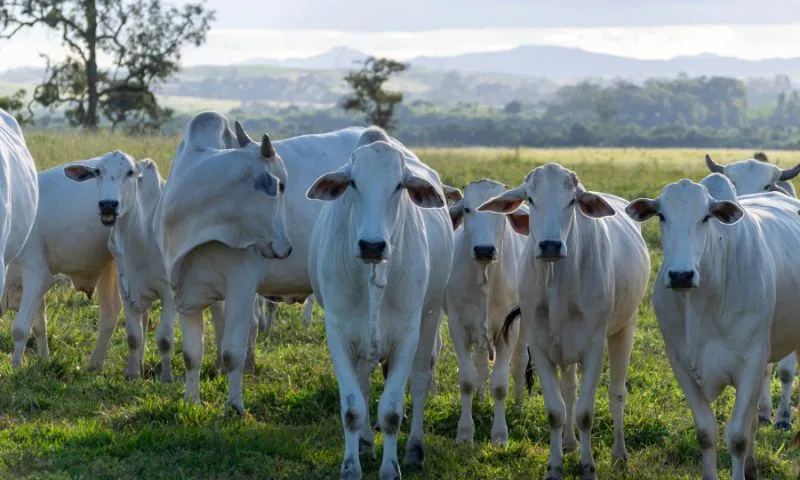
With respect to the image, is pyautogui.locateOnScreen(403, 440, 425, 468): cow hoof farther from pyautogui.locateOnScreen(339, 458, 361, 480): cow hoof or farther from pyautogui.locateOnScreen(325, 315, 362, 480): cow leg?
pyautogui.locateOnScreen(339, 458, 361, 480): cow hoof

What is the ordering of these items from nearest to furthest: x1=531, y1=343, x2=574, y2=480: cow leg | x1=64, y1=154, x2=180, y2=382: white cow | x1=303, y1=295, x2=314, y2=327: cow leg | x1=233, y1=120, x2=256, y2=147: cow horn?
1. x1=531, y1=343, x2=574, y2=480: cow leg
2. x1=233, y1=120, x2=256, y2=147: cow horn
3. x1=64, y1=154, x2=180, y2=382: white cow
4. x1=303, y1=295, x2=314, y2=327: cow leg

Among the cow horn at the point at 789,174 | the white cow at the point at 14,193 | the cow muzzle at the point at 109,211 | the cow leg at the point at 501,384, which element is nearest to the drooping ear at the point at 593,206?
the cow leg at the point at 501,384

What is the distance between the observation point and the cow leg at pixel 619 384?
336 inches

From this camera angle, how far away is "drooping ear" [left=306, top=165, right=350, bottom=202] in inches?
284

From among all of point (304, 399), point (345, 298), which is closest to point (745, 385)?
point (345, 298)

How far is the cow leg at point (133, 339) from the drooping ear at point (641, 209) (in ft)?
14.8

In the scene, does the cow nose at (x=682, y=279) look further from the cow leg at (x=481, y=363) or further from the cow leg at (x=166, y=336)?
the cow leg at (x=166, y=336)

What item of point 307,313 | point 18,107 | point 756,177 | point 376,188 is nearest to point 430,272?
point 376,188

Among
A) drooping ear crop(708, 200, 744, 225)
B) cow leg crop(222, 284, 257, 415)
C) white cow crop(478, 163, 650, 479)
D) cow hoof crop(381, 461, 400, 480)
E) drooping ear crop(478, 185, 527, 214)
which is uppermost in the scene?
drooping ear crop(708, 200, 744, 225)

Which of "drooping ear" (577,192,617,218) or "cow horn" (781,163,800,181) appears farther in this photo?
"cow horn" (781,163,800,181)

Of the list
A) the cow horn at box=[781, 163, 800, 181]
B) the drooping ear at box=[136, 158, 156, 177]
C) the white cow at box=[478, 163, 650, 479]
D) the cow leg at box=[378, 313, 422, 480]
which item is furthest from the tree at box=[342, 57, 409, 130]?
the cow leg at box=[378, 313, 422, 480]

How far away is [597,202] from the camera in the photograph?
7664mm

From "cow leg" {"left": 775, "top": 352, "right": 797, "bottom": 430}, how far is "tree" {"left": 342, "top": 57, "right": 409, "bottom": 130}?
112 feet

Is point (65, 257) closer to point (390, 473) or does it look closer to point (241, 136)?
point (241, 136)
